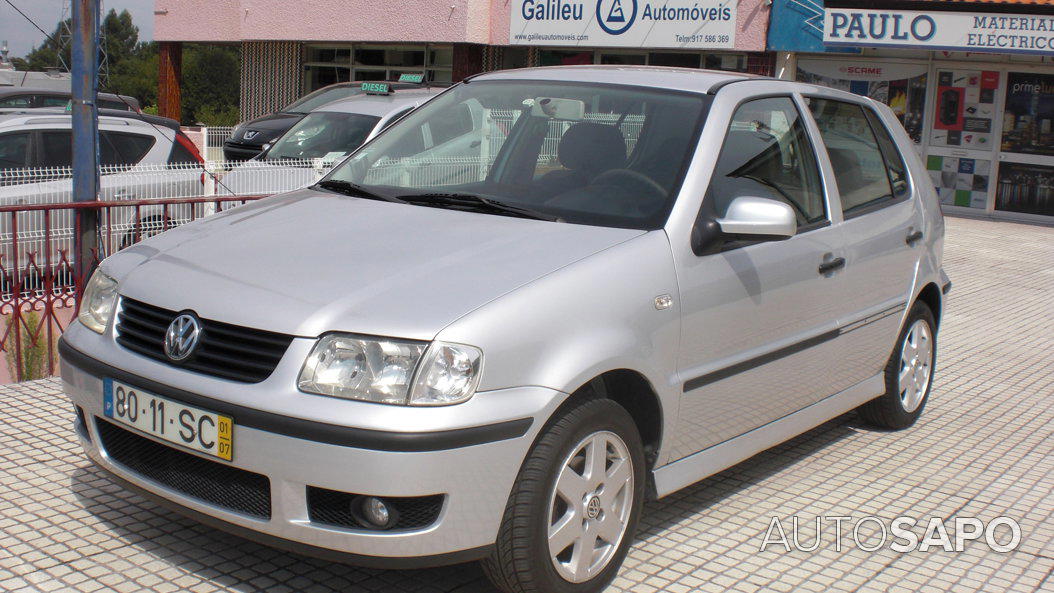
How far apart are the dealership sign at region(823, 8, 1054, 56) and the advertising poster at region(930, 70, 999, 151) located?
128cm

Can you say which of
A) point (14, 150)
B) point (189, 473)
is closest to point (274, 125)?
point (14, 150)

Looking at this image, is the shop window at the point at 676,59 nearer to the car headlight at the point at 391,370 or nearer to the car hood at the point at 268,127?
the car hood at the point at 268,127

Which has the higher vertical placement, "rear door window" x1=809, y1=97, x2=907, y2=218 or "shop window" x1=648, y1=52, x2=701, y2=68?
"shop window" x1=648, y1=52, x2=701, y2=68

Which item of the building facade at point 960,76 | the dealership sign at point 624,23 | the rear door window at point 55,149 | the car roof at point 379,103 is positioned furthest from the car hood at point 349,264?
the dealership sign at point 624,23

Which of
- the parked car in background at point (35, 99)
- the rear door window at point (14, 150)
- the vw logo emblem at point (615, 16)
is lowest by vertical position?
the rear door window at point (14, 150)

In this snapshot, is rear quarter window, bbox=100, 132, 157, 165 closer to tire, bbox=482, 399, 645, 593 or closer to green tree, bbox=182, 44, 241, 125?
tire, bbox=482, 399, 645, 593

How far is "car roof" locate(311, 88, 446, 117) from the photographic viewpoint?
12.9 m

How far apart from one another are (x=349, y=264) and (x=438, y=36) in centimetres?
1991

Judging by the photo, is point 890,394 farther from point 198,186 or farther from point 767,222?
point 198,186

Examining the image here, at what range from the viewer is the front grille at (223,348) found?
322 cm

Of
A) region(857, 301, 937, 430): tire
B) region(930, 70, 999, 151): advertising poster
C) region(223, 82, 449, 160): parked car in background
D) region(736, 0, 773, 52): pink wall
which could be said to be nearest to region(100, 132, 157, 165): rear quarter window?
region(223, 82, 449, 160): parked car in background

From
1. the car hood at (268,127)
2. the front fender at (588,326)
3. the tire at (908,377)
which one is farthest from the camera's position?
the car hood at (268,127)

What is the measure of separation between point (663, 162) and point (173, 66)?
26768 mm

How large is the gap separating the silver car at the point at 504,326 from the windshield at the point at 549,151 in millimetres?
12
